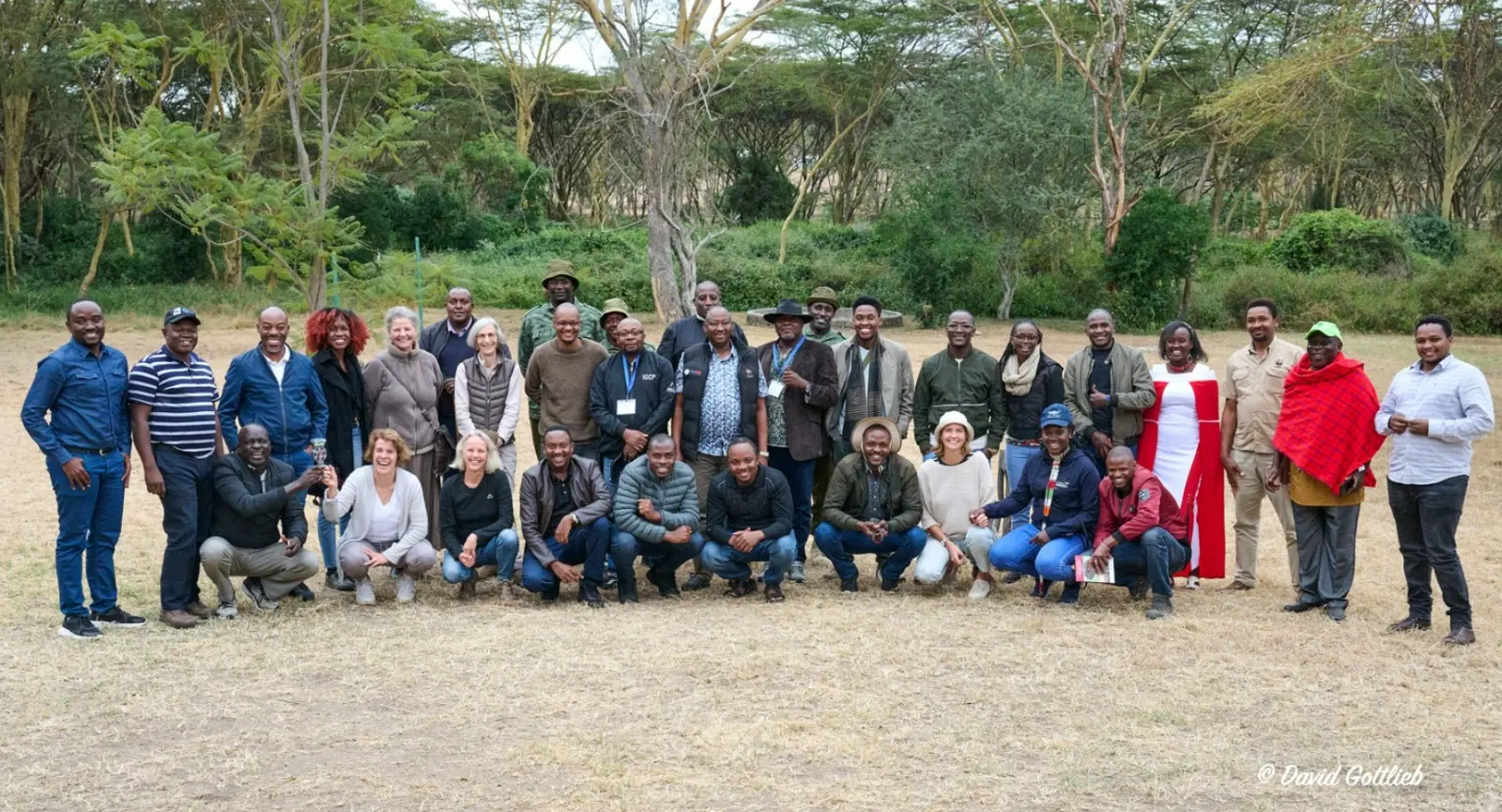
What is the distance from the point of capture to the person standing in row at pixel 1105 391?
25.2 ft

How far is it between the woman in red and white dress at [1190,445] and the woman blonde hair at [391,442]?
4007 millimetres

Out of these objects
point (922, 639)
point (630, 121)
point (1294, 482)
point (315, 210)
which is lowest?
point (922, 639)

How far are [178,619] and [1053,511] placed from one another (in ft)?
14.4

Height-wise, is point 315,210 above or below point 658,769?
above

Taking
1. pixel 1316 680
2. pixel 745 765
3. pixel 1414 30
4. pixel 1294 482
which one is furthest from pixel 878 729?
pixel 1414 30

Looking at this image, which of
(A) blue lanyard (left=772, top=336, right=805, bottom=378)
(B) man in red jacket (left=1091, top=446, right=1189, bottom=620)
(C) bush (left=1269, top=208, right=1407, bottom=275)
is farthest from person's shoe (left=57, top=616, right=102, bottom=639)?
(C) bush (left=1269, top=208, right=1407, bottom=275)

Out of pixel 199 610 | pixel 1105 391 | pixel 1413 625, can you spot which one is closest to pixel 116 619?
pixel 199 610

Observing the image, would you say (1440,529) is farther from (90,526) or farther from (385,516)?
(90,526)

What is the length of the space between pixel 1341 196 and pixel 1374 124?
32.0 feet

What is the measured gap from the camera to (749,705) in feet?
18.2

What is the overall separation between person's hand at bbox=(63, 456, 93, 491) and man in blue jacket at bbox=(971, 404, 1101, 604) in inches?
171

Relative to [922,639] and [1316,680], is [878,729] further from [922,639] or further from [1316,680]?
[1316,680]

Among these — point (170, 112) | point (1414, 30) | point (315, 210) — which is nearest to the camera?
point (315, 210)

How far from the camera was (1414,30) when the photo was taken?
46.3ft
